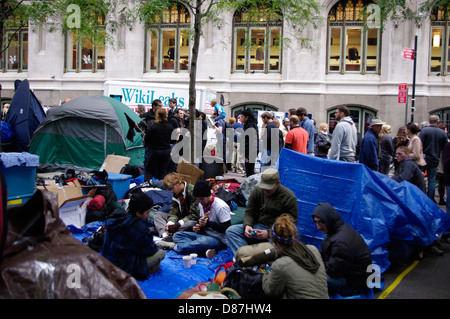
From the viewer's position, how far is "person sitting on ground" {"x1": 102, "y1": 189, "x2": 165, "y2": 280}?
4969 mm

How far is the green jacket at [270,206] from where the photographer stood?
5.72 meters

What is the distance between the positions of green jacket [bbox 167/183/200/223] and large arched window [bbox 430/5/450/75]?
1763 cm

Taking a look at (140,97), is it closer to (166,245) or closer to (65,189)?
(65,189)

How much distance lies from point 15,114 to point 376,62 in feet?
53.5

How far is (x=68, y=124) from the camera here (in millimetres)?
11445

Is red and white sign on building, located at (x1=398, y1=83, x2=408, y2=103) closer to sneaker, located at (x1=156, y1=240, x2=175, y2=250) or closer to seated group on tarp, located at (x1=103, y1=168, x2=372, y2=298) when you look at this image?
seated group on tarp, located at (x1=103, y1=168, x2=372, y2=298)

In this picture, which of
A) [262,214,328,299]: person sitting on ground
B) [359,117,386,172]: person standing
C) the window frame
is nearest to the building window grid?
the window frame

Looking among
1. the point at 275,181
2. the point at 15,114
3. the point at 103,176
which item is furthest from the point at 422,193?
the point at 15,114

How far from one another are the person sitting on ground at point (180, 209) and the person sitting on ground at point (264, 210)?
0.93 metres

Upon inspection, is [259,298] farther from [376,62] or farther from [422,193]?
[376,62]

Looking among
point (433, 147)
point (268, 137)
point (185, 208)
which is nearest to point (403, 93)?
point (433, 147)

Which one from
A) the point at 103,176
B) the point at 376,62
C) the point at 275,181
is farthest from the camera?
the point at 376,62

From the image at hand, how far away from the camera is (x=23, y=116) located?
1098 cm

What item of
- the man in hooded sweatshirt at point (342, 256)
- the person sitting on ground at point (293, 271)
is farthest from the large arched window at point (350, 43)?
the person sitting on ground at point (293, 271)
